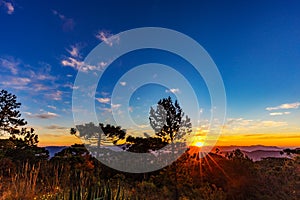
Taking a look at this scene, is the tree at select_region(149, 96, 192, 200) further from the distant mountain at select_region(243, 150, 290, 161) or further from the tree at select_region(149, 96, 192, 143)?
the distant mountain at select_region(243, 150, 290, 161)

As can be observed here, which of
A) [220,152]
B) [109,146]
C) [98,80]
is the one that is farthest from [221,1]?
[109,146]

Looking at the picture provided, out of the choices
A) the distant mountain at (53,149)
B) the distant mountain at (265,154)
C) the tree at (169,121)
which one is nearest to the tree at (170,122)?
the tree at (169,121)

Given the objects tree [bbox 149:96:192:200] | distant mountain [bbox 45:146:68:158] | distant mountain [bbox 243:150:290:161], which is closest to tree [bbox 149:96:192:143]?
tree [bbox 149:96:192:200]

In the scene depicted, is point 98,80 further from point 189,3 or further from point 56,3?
point 189,3

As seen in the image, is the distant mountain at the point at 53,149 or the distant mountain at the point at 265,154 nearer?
the distant mountain at the point at 265,154

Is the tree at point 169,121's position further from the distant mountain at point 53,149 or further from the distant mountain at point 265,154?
the distant mountain at point 53,149

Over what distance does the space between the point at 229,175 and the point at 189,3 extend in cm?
704

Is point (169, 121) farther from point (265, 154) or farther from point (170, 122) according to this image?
point (265, 154)

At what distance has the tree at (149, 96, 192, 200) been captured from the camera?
1020 centimetres

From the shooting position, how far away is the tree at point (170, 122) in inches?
402

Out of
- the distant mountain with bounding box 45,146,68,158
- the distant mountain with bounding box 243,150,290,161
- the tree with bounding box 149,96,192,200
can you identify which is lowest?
the distant mountain with bounding box 243,150,290,161

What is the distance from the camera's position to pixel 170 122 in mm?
10336

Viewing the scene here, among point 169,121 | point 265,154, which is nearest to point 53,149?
point 169,121

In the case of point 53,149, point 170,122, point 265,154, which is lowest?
point 265,154
